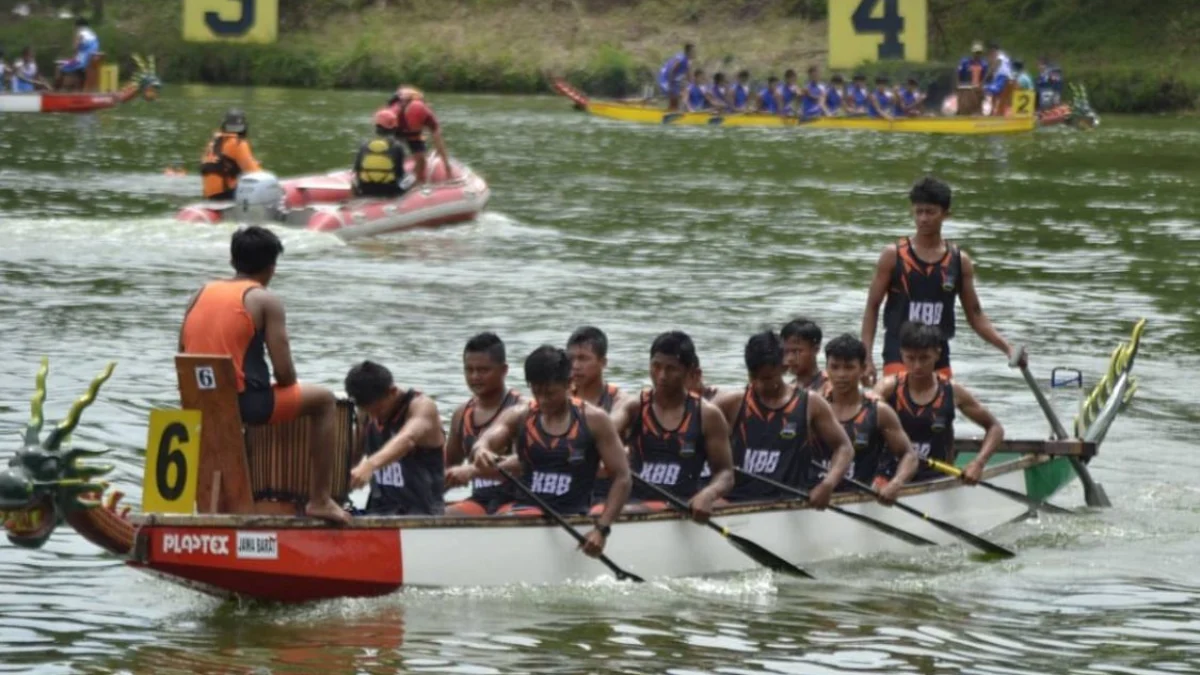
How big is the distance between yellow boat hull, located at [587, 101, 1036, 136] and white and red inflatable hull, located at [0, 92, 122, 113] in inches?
408

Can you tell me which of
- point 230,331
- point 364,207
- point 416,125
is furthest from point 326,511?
point 416,125

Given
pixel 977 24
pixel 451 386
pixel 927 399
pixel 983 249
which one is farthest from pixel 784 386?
pixel 977 24

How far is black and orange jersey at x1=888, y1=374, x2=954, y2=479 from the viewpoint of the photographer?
44.1 feet

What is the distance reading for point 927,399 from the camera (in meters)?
13.4

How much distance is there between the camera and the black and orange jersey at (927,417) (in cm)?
1343

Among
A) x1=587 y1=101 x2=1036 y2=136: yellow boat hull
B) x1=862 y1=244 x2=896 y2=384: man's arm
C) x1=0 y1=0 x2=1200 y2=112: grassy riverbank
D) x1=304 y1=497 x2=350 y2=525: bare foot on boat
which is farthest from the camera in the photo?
x1=0 y1=0 x2=1200 y2=112: grassy riverbank

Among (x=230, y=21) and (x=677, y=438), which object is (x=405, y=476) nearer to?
(x=677, y=438)

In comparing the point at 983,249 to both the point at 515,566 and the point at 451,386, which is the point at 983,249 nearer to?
the point at 451,386

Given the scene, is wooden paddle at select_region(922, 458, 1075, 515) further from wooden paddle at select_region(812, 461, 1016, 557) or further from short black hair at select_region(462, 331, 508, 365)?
short black hair at select_region(462, 331, 508, 365)

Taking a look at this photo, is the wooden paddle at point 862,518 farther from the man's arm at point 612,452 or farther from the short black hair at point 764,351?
the man's arm at point 612,452

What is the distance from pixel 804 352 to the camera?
1293cm

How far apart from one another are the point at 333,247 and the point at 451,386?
823 centimetres

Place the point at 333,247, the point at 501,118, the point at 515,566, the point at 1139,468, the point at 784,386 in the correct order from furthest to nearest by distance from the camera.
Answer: the point at 501,118
the point at 333,247
the point at 1139,468
the point at 784,386
the point at 515,566

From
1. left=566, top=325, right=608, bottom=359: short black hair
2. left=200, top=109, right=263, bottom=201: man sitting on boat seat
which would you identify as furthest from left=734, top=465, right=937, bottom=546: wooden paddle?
left=200, top=109, right=263, bottom=201: man sitting on boat seat
